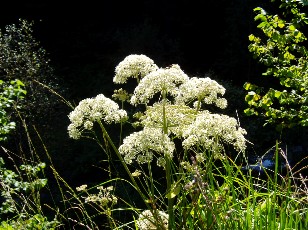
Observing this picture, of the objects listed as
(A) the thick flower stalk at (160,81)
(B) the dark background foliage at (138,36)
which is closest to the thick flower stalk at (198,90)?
(A) the thick flower stalk at (160,81)

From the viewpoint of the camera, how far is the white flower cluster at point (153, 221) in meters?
2.14

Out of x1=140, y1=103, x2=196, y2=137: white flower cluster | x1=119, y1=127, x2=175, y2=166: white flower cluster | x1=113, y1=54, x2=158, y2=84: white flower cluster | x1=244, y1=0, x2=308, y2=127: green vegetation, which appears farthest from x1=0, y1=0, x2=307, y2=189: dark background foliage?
x1=119, y1=127, x2=175, y2=166: white flower cluster

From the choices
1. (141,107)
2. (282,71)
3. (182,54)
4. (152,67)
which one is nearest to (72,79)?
(182,54)

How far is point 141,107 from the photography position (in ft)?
29.8

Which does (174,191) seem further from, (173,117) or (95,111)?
(95,111)

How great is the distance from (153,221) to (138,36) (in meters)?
10.0

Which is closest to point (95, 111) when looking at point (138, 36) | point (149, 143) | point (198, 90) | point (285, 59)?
point (149, 143)

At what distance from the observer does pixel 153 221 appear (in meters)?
2.27

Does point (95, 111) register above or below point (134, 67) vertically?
below

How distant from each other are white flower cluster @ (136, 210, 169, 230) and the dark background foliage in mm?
8478

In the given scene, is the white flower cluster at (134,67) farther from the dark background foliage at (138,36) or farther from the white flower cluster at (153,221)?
the dark background foliage at (138,36)

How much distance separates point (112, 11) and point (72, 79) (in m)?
2.59

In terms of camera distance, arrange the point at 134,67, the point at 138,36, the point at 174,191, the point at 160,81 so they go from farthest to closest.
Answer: the point at 138,36 < the point at 134,67 < the point at 160,81 < the point at 174,191

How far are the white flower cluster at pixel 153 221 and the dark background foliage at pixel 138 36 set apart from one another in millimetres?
8478
